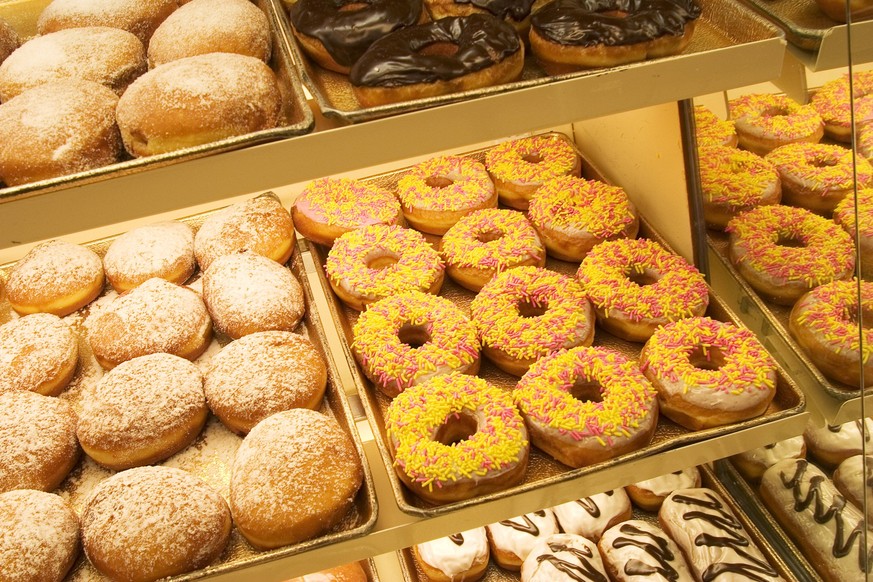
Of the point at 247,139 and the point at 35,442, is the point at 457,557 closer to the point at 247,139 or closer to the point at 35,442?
the point at 35,442

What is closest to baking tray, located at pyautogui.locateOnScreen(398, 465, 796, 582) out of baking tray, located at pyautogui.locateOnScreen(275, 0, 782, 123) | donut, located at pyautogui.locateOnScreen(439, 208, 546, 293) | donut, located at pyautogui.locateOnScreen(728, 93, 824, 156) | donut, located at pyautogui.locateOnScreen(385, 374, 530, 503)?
donut, located at pyautogui.locateOnScreen(385, 374, 530, 503)

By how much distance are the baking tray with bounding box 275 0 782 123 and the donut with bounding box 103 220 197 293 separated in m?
0.69

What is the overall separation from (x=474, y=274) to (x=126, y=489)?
34.9 inches

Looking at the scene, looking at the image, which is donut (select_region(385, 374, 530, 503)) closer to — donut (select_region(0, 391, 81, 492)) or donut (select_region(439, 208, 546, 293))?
donut (select_region(439, 208, 546, 293))

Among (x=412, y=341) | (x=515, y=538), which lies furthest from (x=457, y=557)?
(x=412, y=341)

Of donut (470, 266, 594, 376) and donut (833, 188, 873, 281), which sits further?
donut (470, 266, 594, 376)

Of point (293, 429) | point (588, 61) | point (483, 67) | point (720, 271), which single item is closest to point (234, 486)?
point (293, 429)

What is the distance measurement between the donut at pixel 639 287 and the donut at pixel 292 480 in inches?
25.1

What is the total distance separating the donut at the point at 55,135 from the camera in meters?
1.23

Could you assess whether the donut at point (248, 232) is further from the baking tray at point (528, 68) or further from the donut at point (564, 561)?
the donut at point (564, 561)

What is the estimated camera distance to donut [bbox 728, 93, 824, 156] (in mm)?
2150

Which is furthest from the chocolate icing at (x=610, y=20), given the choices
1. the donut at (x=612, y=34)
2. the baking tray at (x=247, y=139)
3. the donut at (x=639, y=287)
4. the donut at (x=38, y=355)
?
the donut at (x=38, y=355)

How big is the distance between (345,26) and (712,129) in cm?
123

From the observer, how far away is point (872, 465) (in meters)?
1.53
